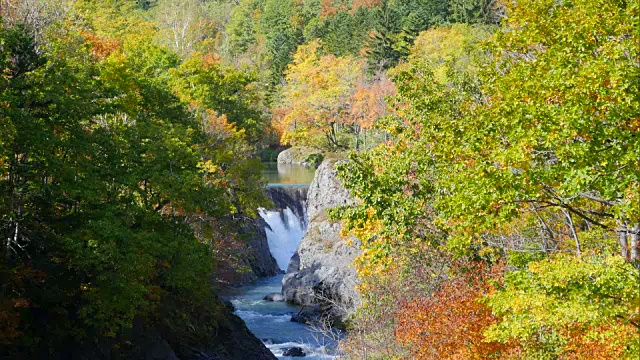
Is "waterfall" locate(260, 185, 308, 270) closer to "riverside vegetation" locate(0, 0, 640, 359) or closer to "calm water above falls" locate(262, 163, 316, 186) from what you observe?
"calm water above falls" locate(262, 163, 316, 186)

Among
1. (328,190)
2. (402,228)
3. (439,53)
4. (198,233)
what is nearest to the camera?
(402,228)

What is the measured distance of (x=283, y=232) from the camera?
Result: 167 ft

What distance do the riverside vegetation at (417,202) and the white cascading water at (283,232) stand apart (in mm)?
15320

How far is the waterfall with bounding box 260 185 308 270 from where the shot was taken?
49.9 metres

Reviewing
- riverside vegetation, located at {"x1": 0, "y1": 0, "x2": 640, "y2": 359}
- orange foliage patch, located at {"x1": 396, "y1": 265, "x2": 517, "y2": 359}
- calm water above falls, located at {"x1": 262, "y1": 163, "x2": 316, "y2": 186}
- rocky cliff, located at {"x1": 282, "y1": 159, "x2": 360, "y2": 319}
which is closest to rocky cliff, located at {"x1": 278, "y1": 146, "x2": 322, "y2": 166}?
calm water above falls, located at {"x1": 262, "y1": 163, "x2": 316, "y2": 186}

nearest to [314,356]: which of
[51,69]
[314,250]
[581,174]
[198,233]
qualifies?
[198,233]

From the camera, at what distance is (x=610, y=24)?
41.2 ft

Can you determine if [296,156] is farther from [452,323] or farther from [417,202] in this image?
[452,323]

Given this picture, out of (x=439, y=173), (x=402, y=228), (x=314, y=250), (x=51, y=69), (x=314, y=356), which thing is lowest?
(x=314, y=356)

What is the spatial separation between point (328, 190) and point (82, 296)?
2528 cm

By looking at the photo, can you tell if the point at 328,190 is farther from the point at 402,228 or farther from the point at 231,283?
the point at 402,228

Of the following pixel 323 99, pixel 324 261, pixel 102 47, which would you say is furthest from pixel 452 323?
pixel 323 99

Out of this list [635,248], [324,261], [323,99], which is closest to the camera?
[635,248]

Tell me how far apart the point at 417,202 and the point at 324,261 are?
67.3ft
